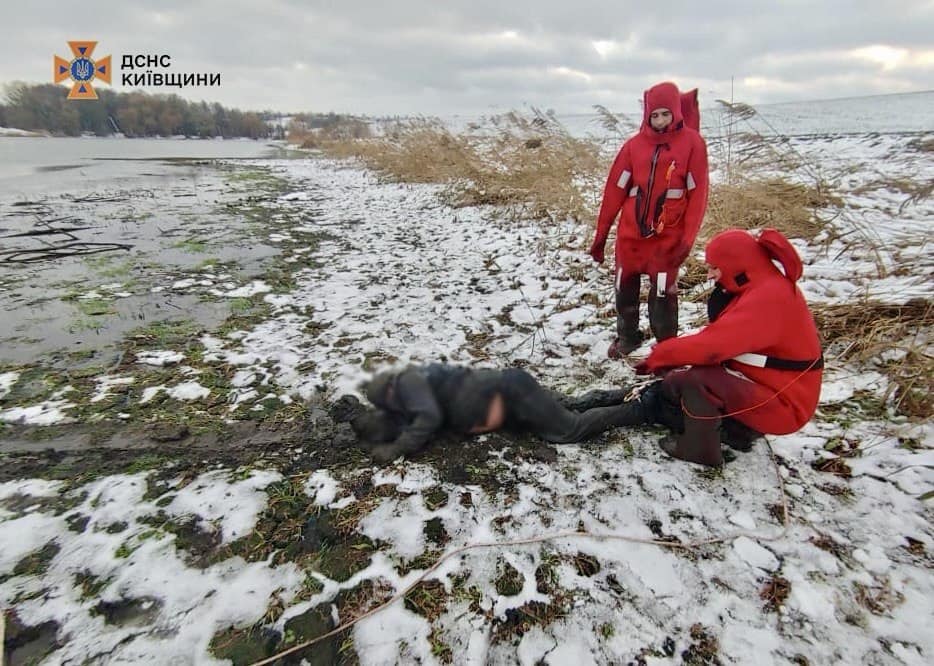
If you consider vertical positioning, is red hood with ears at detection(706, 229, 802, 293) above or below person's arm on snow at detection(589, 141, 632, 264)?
below

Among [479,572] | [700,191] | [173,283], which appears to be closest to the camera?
[479,572]

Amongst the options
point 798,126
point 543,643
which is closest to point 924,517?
point 543,643

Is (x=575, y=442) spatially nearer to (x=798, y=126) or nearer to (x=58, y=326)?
(x=58, y=326)

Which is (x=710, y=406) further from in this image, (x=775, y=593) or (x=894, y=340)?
(x=894, y=340)

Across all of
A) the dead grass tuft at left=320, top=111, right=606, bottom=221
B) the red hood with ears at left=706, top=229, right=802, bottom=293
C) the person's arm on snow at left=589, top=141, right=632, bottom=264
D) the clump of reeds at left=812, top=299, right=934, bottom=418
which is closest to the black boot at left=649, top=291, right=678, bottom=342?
the person's arm on snow at left=589, top=141, right=632, bottom=264

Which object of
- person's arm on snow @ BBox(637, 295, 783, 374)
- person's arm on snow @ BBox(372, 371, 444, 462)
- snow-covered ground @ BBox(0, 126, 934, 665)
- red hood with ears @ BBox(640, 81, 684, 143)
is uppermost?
red hood with ears @ BBox(640, 81, 684, 143)

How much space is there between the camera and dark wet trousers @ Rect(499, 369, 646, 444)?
2.50 m

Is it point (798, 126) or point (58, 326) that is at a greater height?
point (798, 126)

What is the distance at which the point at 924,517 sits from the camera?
1.91 m

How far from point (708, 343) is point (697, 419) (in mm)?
410

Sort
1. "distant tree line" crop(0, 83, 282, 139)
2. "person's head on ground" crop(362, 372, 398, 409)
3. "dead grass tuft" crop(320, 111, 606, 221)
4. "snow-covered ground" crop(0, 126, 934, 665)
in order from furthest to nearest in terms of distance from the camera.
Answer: "distant tree line" crop(0, 83, 282, 139) < "dead grass tuft" crop(320, 111, 606, 221) < "person's head on ground" crop(362, 372, 398, 409) < "snow-covered ground" crop(0, 126, 934, 665)

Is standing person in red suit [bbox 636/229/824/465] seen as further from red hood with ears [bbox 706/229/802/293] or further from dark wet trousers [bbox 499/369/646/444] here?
dark wet trousers [bbox 499/369/646/444]

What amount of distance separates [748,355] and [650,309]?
53.2 inches

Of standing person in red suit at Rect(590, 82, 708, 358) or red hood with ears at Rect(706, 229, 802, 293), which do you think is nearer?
red hood with ears at Rect(706, 229, 802, 293)
